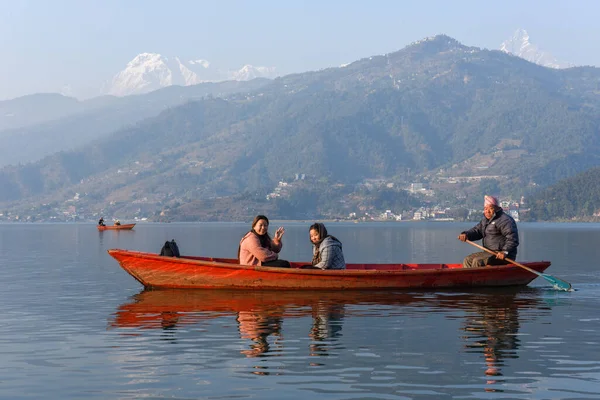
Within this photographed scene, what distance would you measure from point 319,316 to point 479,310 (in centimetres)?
470

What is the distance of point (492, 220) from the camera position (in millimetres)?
30453

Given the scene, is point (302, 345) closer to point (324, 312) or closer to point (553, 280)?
point (324, 312)

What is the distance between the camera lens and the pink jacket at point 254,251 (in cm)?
2855

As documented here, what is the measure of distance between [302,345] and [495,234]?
45.6 ft

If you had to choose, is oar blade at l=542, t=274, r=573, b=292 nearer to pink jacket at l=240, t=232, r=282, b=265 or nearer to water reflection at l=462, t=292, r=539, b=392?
water reflection at l=462, t=292, r=539, b=392

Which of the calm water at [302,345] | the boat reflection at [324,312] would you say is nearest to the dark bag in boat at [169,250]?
the boat reflection at [324,312]

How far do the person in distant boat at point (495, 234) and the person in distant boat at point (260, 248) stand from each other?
5958mm

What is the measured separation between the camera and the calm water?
14625 mm

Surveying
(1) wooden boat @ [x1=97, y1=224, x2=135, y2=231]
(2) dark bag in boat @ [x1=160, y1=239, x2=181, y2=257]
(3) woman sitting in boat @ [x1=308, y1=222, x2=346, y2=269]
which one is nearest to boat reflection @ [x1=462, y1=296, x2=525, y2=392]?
(3) woman sitting in boat @ [x1=308, y1=222, x2=346, y2=269]

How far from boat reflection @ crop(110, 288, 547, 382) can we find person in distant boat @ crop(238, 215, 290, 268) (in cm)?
105

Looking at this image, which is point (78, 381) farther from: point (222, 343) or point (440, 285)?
point (440, 285)

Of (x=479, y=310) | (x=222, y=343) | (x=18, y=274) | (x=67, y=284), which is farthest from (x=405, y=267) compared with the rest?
(x=18, y=274)

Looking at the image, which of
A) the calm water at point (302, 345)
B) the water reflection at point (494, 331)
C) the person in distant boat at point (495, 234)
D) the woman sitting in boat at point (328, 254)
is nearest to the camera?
the calm water at point (302, 345)

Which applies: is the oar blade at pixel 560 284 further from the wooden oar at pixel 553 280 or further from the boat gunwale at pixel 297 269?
the boat gunwale at pixel 297 269
